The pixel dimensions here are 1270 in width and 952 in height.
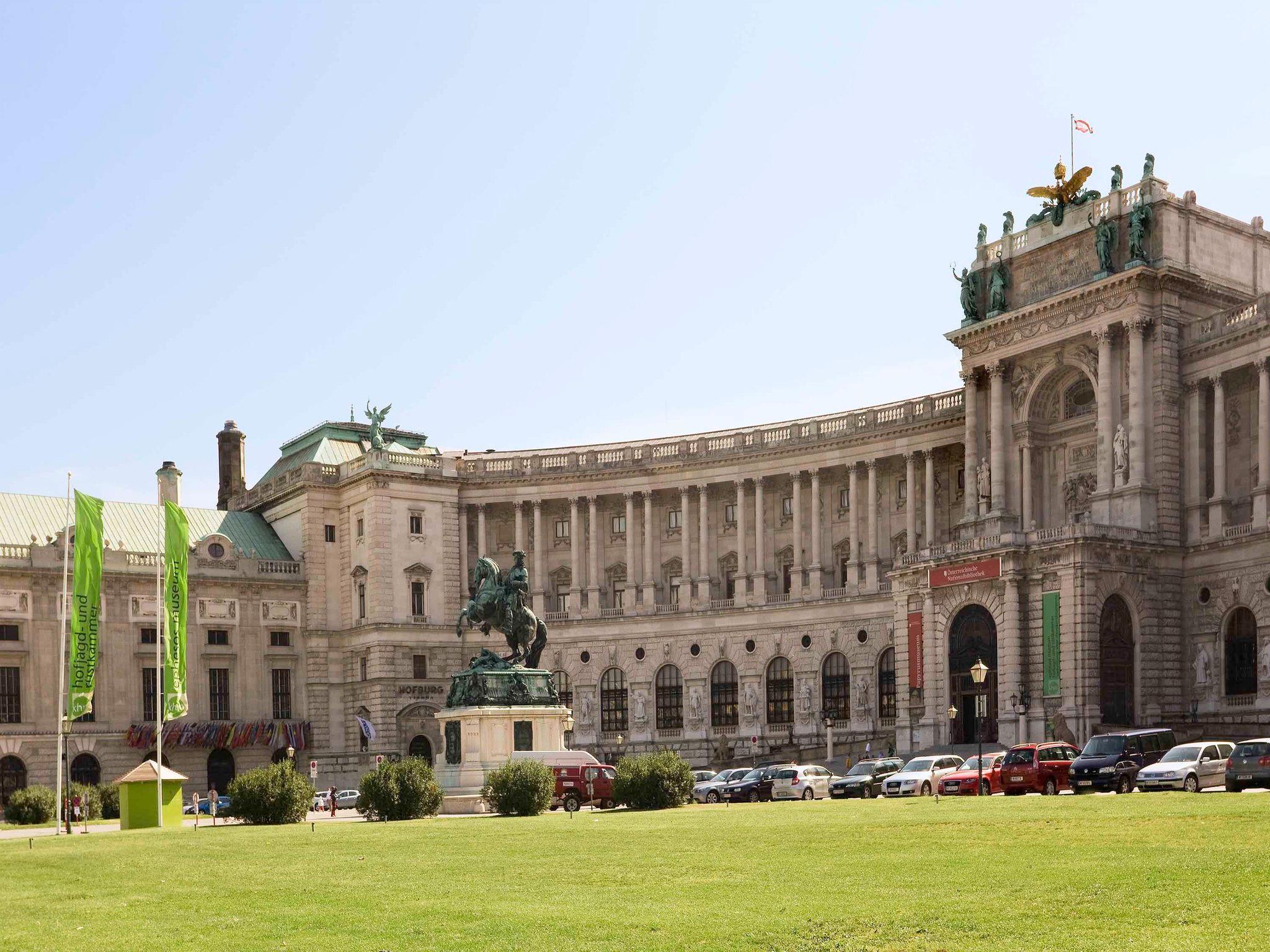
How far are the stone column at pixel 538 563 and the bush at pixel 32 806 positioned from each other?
47.3 metres

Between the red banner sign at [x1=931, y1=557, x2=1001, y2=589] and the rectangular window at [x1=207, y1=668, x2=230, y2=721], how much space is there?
160 ft

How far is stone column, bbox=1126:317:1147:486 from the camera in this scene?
263 feet

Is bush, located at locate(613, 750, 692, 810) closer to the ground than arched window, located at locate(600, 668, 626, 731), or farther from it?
farther from it

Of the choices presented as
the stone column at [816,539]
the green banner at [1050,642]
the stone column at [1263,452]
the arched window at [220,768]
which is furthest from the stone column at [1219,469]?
the arched window at [220,768]

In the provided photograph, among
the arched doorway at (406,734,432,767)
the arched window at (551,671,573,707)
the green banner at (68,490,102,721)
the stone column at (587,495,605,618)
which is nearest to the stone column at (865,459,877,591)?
the stone column at (587,495,605,618)

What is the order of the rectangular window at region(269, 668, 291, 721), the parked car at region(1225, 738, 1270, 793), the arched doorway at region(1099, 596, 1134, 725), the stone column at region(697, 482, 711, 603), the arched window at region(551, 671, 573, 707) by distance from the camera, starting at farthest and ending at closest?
1. the arched window at region(551, 671, 573, 707)
2. the rectangular window at region(269, 668, 291, 721)
3. the stone column at region(697, 482, 711, 603)
4. the arched doorway at region(1099, 596, 1134, 725)
5. the parked car at region(1225, 738, 1270, 793)

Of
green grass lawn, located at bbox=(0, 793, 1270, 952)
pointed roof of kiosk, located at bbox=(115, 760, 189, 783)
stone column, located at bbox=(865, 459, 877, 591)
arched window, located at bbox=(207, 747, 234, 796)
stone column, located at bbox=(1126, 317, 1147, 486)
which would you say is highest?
stone column, located at bbox=(1126, 317, 1147, 486)

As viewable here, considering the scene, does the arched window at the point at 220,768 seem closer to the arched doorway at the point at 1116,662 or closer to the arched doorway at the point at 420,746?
the arched doorway at the point at 420,746

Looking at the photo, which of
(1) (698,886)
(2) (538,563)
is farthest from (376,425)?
(1) (698,886)

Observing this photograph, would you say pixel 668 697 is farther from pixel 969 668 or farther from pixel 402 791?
pixel 402 791

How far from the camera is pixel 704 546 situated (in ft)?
350

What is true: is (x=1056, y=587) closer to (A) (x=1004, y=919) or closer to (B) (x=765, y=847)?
(B) (x=765, y=847)

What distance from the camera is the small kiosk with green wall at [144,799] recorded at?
5475 cm

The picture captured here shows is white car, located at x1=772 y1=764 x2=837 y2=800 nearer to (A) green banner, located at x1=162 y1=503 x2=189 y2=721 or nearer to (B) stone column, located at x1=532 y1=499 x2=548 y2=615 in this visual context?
(A) green banner, located at x1=162 y1=503 x2=189 y2=721
